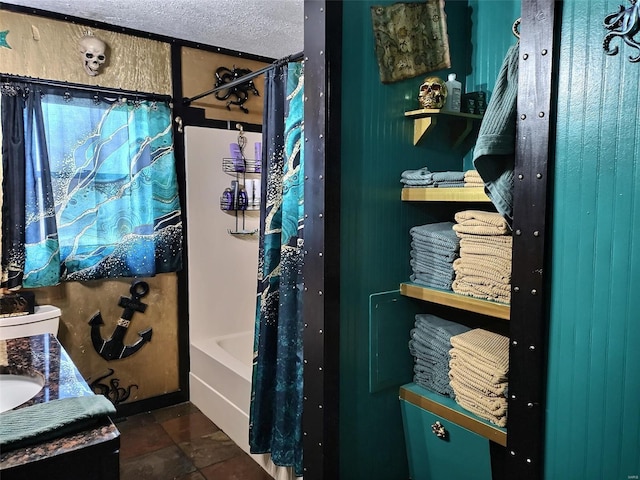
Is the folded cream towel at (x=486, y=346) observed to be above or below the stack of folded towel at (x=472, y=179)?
below

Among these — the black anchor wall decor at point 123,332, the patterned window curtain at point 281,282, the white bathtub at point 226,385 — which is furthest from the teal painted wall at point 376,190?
the black anchor wall decor at point 123,332

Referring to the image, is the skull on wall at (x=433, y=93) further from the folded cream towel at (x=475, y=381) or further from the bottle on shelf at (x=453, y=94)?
the folded cream towel at (x=475, y=381)

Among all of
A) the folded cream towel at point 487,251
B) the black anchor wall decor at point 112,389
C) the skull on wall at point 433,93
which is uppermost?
the skull on wall at point 433,93

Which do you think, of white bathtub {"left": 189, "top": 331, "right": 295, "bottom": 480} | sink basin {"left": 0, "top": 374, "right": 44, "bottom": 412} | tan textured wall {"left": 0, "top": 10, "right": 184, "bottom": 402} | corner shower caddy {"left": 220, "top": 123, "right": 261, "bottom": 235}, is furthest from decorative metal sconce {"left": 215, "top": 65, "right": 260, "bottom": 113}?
sink basin {"left": 0, "top": 374, "right": 44, "bottom": 412}

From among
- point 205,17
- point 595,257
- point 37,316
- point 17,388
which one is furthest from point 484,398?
point 205,17

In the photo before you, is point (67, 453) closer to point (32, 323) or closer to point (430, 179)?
point (430, 179)

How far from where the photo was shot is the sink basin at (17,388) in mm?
1249

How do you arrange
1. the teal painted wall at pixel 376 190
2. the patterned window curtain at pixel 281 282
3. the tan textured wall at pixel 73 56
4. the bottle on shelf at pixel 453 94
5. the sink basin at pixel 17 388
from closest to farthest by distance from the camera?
1. the sink basin at pixel 17 388
2. the teal painted wall at pixel 376 190
3. the bottle on shelf at pixel 453 94
4. the patterned window curtain at pixel 281 282
5. the tan textured wall at pixel 73 56

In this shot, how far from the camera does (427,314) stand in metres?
1.60

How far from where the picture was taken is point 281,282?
1.85 metres

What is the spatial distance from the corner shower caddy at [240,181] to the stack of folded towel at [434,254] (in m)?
1.65

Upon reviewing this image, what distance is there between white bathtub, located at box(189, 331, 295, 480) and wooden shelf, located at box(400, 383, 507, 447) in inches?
34.3

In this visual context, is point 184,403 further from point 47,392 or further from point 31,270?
point 47,392

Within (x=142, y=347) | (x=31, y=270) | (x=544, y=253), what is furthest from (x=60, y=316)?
(x=544, y=253)
